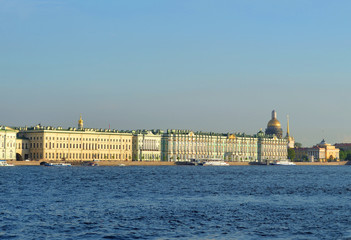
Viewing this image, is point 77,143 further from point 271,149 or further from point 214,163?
point 271,149

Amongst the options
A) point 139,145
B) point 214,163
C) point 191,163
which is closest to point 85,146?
point 139,145

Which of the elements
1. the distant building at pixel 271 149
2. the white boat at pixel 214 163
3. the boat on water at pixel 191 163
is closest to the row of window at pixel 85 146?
the boat on water at pixel 191 163

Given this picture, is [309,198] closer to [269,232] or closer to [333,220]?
[333,220]

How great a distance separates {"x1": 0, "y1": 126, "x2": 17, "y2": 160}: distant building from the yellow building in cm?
625

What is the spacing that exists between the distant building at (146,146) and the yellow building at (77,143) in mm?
1535

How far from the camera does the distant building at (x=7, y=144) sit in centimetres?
11706

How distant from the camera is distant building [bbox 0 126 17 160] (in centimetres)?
11706

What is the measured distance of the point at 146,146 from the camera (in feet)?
491

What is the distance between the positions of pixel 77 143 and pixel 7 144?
1863cm

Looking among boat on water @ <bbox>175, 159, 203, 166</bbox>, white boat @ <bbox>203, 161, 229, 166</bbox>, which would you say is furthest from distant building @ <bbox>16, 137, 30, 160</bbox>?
white boat @ <bbox>203, 161, 229, 166</bbox>

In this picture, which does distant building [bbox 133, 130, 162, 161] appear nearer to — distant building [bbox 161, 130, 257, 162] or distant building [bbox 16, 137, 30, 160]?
distant building [bbox 161, 130, 257, 162]

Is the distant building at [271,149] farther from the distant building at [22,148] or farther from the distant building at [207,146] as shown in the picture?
the distant building at [22,148]

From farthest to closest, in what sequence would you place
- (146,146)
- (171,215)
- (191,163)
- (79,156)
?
(146,146) < (191,163) < (79,156) < (171,215)

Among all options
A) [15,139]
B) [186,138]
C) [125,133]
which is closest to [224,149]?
[186,138]
